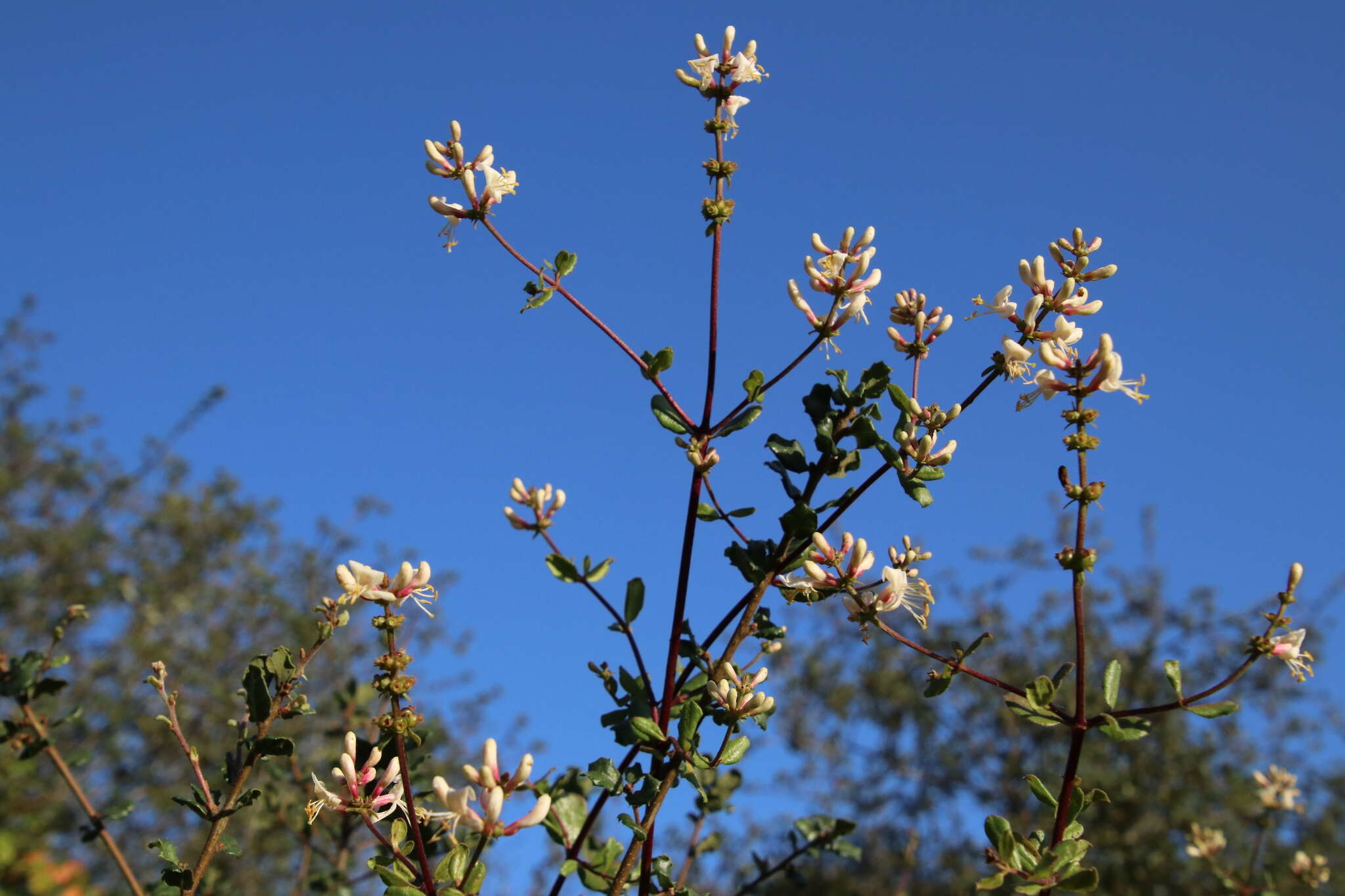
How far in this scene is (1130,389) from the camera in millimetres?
1867

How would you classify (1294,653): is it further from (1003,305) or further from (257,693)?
(257,693)

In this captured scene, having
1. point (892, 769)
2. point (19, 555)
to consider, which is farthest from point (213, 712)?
point (892, 769)

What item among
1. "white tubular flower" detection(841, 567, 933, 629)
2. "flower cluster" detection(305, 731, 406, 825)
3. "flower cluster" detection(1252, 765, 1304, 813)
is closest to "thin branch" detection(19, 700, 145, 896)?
"flower cluster" detection(305, 731, 406, 825)

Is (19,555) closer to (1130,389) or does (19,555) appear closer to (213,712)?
(213,712)

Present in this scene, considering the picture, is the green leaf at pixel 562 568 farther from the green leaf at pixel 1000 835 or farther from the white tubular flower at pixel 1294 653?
the white tubular flower at pixel 1294 653

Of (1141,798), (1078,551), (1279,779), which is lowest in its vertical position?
(1078,551)

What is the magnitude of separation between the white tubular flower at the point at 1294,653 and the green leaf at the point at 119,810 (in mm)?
2586

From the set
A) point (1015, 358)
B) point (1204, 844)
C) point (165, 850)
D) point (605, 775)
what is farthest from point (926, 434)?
point (1204, 844)

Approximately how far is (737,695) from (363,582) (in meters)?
0.78

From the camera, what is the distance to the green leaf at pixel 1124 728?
1.74 m

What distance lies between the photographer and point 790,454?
2127 mm

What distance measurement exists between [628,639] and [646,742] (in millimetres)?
280

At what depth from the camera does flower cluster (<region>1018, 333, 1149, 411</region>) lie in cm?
179

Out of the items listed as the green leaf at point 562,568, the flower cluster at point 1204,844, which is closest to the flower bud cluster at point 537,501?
the green leaf at point 562,568
